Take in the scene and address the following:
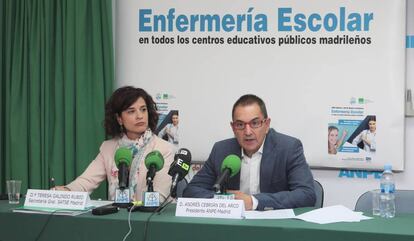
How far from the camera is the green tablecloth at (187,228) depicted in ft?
7.15

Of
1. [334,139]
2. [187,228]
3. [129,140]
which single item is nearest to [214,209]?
[187,228]

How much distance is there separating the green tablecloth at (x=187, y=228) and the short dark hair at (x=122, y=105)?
45.6 inches

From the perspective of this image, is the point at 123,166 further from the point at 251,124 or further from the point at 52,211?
the point at 251,124

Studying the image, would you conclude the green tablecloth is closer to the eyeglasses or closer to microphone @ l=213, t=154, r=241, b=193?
microphone @ l=213, t=154, r=241, b=193

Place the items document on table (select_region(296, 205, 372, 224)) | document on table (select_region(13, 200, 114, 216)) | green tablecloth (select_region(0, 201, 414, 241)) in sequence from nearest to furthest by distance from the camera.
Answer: green tablecloth (select_region(0, 201, 414, 241)) < document on table (select_region(296, 205, 372, 224)) < document on table (select_region(13, 200, 114, 216))

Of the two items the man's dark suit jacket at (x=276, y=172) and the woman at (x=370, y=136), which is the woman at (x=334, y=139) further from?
the man's dark suit jacket at (x=276, y=172)

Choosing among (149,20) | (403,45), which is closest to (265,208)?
(403,45)

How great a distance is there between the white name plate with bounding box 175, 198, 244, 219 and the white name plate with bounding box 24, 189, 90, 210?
484 millimetres

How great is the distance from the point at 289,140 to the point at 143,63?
1647 millimetres

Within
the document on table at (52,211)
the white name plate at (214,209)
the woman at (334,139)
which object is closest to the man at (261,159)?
the white name plate at (214,209)

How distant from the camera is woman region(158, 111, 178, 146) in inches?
173

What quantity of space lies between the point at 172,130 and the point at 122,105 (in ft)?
2.77

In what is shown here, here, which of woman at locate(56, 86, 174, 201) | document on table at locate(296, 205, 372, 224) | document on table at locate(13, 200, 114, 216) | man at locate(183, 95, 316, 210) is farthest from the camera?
woman at locate(56, 86, 174, 201)

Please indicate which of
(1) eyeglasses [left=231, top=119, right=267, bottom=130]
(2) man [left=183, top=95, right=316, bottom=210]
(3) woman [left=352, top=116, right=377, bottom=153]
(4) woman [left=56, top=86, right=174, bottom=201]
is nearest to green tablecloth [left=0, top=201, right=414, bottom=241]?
(2) man [left=183, top=95, right=316, bottom=210]
